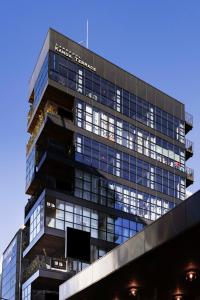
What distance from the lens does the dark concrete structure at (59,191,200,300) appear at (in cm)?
1573

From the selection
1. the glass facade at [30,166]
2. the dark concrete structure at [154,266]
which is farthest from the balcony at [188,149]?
the dark concrete structure at [154,266]

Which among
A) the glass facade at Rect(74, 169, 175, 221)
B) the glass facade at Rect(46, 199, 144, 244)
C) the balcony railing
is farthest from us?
the glass facade at Rect(74, 169, 175, 221)

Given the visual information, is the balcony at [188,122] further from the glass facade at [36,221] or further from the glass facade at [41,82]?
the glass facade at [36,221]

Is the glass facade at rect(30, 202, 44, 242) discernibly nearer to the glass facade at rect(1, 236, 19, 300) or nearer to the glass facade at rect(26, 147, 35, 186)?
the glass facade at rect(26, 147, 35, 186)

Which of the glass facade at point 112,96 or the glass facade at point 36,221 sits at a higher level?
the glass facade at point 112,96

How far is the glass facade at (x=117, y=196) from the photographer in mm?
59969

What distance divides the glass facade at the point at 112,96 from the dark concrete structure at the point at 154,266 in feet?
131

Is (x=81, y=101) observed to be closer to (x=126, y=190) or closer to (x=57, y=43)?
(x=57, y=43)

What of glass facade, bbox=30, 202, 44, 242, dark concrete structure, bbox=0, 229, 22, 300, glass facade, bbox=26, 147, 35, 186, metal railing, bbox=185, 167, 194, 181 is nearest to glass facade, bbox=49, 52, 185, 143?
metal railing, bbox=185, 167, 194, 181

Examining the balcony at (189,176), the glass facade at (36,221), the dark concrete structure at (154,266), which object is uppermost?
the balcony at (189,176)

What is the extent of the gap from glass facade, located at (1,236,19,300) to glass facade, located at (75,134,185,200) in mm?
16478

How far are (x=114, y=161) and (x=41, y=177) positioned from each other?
27.1 feet

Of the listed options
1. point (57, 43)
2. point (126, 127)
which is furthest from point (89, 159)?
point (57, 43)

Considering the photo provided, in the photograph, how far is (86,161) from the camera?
6072 cm
